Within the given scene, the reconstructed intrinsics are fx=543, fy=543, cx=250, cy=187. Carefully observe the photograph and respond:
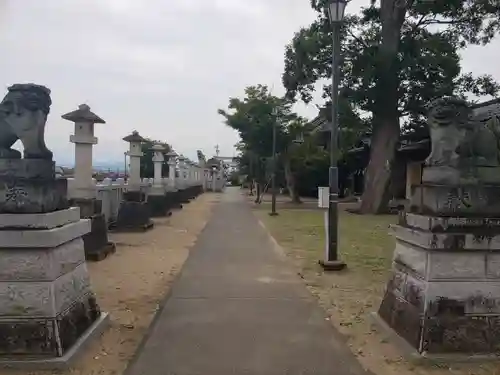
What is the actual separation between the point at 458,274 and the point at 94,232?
7.47m

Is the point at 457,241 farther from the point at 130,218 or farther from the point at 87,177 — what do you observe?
the point at 130,218

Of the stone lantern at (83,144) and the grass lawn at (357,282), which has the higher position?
the stone lantern at (83,144)

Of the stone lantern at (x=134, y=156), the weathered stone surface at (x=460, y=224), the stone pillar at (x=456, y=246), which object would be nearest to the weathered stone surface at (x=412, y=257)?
the stone pillar at (x=456, y=246)

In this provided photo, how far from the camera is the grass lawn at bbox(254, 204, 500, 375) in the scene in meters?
4.59

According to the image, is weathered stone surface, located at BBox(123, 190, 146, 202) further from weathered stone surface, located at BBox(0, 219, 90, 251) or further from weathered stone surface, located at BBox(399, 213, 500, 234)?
weathered stone surface, located at BBox(399, 213, 500, 234)

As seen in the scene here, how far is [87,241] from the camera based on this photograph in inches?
402

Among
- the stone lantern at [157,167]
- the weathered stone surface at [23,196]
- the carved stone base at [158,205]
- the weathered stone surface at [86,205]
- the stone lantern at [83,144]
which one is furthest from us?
the stone lantern at [157,167]

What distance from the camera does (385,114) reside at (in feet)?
75.8

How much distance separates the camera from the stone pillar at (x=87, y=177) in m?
10.5

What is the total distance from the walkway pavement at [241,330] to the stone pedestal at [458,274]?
30.0 inches

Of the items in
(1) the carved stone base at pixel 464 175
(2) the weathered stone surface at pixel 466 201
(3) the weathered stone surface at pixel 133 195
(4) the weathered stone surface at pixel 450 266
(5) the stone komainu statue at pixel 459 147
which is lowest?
(4) the weathered stone surface at pixel 450 266

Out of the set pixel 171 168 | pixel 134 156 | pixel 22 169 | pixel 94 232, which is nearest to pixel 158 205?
pixel 134 156

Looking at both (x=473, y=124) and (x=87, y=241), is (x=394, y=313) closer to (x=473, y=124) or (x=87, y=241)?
(x=473, y=124)

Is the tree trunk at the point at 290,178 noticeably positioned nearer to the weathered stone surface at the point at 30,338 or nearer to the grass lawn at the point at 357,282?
the grass lawn at the point at 357,282
